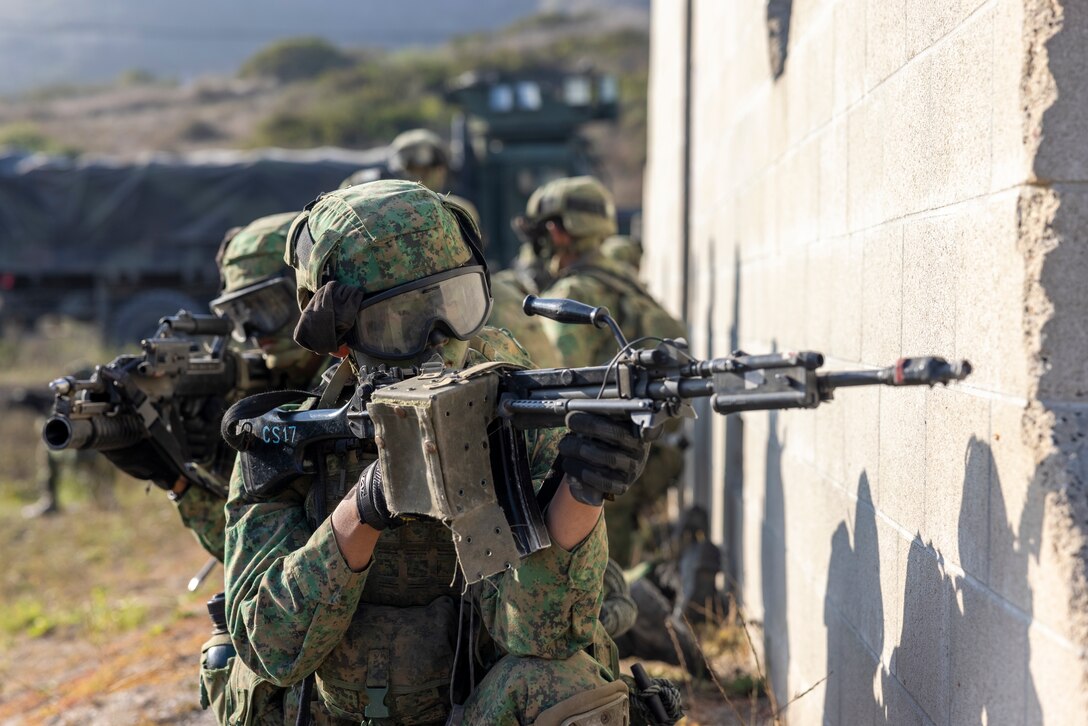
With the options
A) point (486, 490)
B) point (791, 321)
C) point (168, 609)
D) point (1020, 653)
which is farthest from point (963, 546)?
point (168, 609)

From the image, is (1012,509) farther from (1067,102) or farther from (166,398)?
(166,398)

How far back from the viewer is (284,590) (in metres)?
2.28

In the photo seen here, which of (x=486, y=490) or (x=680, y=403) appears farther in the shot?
(x=486, y=490)

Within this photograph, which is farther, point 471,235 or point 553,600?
point 471,235

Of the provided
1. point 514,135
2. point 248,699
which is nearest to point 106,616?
point 248,699

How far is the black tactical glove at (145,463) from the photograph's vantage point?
146 inches

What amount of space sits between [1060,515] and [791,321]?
1997mm

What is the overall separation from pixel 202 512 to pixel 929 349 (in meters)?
2.51

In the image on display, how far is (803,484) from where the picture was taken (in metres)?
3.32

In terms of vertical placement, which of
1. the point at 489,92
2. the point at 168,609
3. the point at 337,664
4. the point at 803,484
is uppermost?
the point at 489,92

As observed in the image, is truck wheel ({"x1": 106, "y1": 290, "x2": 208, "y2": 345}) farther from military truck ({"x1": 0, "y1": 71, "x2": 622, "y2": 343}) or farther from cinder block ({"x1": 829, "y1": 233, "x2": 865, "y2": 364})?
cinder block ({"x1": 829, "y1": 233, "x2": 865, "y2": 364})

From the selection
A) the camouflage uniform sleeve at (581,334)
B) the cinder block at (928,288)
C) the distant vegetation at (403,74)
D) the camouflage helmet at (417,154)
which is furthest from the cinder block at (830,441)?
the distant vegetation at (403,74)

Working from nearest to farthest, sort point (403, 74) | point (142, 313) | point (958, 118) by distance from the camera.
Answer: point (958, 118) < point (142, 313) < point (403, 74)

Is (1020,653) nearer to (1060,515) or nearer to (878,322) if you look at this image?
(1060,515)
